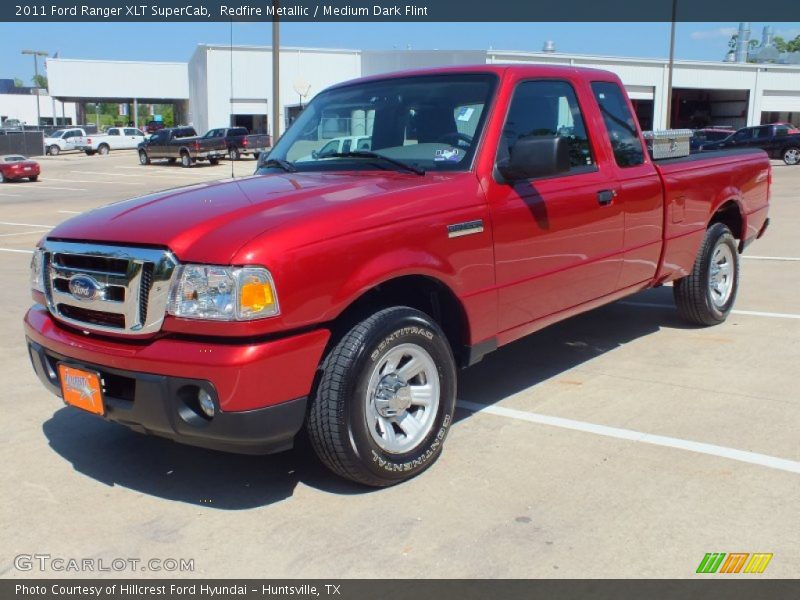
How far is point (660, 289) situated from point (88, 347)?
6406 millimetres

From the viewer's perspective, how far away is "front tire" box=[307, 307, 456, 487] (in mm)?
3545

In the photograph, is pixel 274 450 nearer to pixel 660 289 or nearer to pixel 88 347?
pixel 88 347

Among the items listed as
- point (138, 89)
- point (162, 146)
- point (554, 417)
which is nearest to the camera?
point (554, 417)

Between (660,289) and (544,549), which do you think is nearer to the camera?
(544,549)

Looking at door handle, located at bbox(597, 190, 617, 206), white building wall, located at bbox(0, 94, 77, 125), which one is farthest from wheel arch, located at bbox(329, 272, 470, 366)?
white building wall, located at bbox(0, 94, 77, 125)

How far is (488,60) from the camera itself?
41469mm

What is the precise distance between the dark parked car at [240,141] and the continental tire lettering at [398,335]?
34.7 metres

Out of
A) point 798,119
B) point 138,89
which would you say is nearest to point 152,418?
point 798,119

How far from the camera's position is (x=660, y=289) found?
27.9 feet

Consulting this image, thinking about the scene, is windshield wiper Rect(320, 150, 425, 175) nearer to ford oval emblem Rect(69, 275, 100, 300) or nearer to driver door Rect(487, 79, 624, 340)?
driver door Rect(487, 79, 624, 340)

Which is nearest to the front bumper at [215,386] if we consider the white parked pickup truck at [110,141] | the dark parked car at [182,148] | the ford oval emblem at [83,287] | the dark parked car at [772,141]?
the ford oval emblem at [83,287]

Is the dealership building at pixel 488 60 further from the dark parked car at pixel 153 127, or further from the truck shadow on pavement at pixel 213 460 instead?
the truck shadow on pavement at pixel 213 460

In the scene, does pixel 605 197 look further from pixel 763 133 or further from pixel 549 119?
pixel 763 133

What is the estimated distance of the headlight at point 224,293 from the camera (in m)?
3.27
